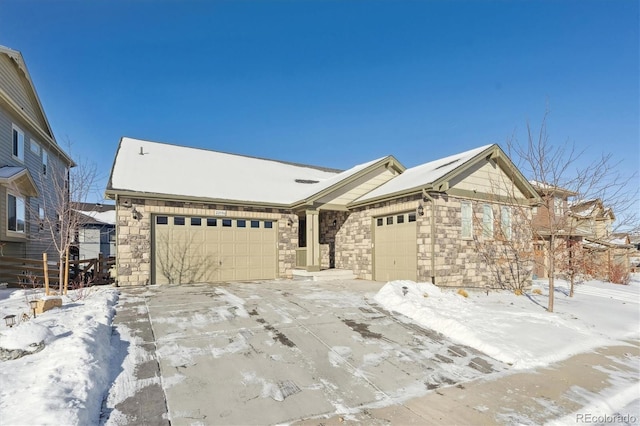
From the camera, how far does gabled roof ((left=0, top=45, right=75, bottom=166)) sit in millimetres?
13435

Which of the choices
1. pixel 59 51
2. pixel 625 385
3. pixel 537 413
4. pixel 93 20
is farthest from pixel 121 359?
pixel 59 51

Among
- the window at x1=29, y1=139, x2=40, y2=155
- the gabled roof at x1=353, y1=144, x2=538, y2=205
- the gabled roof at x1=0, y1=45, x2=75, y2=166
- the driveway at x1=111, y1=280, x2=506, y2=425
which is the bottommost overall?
the driveway at x1=111, y1=280, x2=506, y2=425

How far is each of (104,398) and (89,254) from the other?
3015 centimetres

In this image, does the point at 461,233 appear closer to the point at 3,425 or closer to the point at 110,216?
the point at 3,425

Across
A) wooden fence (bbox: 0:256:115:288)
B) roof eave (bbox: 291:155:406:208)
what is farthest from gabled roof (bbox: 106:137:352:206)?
wooden fence (bbox: 0:256:115:288)

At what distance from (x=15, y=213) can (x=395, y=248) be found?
1528 cm

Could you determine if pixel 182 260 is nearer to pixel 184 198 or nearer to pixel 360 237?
pixel 184 198

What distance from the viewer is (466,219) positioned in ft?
39.4

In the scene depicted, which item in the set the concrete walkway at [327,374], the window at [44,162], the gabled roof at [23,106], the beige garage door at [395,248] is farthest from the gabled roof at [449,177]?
the window at [44,162]

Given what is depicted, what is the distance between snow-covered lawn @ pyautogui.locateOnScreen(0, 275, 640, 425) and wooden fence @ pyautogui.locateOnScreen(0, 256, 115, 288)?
1757 millimetres

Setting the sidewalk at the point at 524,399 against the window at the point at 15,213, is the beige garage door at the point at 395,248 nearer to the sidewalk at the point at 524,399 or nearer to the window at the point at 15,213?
the sidewalk at the point at 524,399

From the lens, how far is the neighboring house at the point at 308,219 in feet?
36.8

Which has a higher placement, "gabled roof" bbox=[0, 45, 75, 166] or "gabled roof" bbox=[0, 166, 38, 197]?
"gabled roof" bbox=[0, 45, 75, 166]

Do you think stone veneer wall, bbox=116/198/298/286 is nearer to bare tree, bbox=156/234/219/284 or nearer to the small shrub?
bare tree, bbox=156/234/219/284
